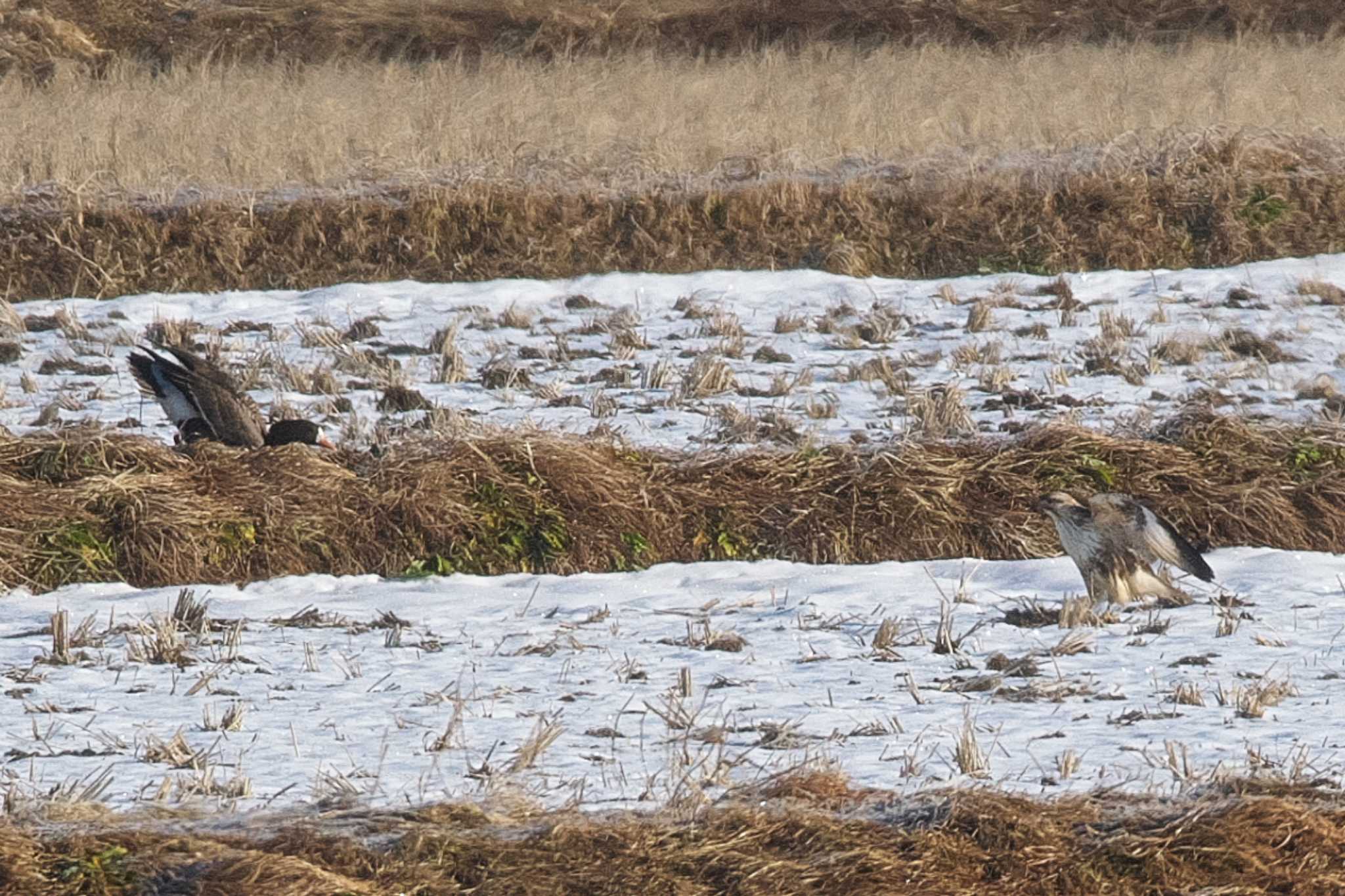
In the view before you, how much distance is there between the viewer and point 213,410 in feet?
26.7

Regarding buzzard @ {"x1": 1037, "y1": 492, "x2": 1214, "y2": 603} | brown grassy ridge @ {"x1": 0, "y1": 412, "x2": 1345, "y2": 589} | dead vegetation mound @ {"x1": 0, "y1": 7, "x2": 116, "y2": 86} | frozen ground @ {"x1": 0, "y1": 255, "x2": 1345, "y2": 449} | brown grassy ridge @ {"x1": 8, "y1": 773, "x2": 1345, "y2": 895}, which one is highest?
brown grassy ridge @ {"x1": 8, "y1": 773, "x2": 1345, "y2": 895}

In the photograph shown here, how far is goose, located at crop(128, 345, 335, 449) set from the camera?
26.7ft

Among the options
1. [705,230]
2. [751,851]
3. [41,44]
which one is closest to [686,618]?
[751,851]

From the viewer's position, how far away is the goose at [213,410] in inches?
320

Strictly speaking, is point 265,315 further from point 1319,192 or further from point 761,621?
point 1319,192

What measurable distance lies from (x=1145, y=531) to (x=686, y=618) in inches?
62.4

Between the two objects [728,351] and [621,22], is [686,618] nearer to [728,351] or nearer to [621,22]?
[728,351]

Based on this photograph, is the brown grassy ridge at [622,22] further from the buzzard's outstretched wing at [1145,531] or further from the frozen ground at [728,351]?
the buzzard's outstretched wing at [1145,531]

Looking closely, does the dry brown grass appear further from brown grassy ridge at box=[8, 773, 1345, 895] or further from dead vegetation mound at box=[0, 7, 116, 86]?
brown grassy ridge at box=[8, 773, 1345, 895]

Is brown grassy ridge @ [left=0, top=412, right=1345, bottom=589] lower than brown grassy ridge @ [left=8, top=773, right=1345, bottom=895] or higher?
lower

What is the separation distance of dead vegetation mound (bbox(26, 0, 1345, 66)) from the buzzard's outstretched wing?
15.1 meters

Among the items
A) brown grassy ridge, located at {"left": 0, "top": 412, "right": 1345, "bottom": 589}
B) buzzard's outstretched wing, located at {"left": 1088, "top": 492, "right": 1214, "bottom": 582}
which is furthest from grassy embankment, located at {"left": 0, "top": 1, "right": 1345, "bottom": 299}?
buzzard's outstretched wing, located at {"left": 1088, "top": 492, "right": 1214, "bottom": 582}

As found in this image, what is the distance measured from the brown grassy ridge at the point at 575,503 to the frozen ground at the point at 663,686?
263 mm

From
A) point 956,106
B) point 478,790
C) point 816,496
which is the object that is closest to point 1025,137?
Result: point 956,106
